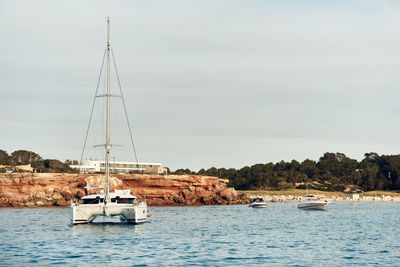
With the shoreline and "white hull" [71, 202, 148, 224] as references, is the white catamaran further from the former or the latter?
the shoreline

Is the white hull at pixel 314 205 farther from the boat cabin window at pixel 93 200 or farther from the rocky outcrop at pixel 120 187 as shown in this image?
the boat cabin window at pixel 93 200

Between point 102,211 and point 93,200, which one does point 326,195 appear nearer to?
point 93,200

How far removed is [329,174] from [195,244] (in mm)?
141828

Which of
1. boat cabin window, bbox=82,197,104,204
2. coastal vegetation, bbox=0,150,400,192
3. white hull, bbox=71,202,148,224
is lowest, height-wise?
white hull, bbox=71,202,148,224

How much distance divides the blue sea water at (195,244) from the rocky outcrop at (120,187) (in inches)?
1533

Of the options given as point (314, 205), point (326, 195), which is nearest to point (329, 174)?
point (326, 195)

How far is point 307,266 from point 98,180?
74477mm

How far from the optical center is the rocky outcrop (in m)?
97.1

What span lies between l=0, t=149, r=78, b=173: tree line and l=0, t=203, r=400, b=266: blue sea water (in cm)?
7153

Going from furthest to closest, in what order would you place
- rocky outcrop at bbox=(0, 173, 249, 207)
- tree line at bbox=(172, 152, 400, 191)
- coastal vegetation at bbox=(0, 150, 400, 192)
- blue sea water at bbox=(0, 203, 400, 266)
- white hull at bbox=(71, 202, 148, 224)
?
tree line at bbox=(172, 152, 400, 191) < coastal vegetation at bbox=(0, 150, 400, 192) < rocky outcrop at bbox=(0, 173, 249, 207) < white hull at bbox=(71, 202, 148, 224) < blue sea water at bbox=(0, 203, 400, 266)

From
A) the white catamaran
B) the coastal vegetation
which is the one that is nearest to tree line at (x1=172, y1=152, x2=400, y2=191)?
the coastal vegetation

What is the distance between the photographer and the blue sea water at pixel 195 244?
32.4 meters

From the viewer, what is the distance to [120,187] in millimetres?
104250

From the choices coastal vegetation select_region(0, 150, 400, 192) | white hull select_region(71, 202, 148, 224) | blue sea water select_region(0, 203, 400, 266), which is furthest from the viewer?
coastal vegetation select_region(0, 150, 400, 192)
